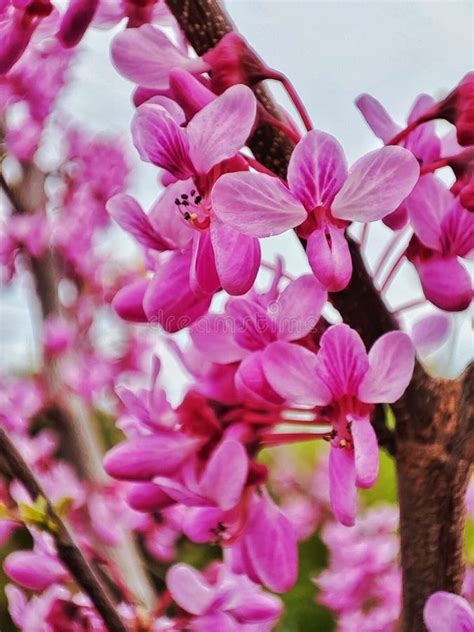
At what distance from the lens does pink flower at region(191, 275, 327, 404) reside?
1.36 ft

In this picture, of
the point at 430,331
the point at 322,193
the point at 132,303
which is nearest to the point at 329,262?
the point at 322,193

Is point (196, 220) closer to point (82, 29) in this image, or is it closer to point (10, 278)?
point (82, 29)

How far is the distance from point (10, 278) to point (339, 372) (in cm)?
138

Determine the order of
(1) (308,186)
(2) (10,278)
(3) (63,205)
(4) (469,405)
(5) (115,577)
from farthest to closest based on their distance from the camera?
(3) (63,205) → (2) (10,278) → (5) (115,577) → (4) (469,405) → (1) (308,186)

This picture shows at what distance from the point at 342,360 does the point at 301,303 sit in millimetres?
37

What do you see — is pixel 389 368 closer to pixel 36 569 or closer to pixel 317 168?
pixel 317 168

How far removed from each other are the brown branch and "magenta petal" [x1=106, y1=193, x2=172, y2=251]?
0.14 meters

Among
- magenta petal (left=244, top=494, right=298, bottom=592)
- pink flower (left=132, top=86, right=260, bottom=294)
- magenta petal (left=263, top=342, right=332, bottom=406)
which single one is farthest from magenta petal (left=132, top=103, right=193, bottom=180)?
magenta petal (left=244, top=494, right=298, bottom=592)

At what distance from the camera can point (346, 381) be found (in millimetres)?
430

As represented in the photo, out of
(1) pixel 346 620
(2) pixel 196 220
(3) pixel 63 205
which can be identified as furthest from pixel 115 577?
(3) pixel 63 205

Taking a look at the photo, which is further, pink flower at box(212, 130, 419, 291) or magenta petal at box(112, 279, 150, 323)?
magenta petal at box(112, 279, 150, 323)

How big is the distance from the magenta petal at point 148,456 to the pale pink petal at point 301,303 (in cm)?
12

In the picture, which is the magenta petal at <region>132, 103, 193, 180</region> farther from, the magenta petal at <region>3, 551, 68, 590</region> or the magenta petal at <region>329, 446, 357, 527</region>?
the magenta petal at <region>3, 551, 68, 590</region>

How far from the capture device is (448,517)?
1.65 ft
